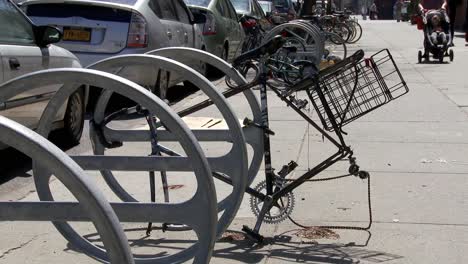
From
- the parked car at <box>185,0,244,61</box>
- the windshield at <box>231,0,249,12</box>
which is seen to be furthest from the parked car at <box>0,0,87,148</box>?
the windshield at <box>231,0,249,12</box>

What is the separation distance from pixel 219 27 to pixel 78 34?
5393mm

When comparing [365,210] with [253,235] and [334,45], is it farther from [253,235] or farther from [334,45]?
[334,45]

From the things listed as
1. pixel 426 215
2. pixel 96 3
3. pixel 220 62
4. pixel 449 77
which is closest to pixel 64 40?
pixel 96 3

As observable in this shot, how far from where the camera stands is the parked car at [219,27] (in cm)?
1517

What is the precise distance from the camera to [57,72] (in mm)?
3527

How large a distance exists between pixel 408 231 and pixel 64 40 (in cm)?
622

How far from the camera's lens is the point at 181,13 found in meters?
13.1

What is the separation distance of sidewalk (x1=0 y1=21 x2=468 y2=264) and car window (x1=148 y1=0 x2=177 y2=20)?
250 centimetres

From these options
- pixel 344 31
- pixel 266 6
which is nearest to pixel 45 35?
pixel 344 31

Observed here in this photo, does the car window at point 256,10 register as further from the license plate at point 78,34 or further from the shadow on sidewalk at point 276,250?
the shadow on sidewalk at point 276,250

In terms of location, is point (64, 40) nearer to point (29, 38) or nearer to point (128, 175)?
point (29, 38)

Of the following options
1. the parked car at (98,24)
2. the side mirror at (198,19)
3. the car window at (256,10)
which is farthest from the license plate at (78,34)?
the car window at (256,10)

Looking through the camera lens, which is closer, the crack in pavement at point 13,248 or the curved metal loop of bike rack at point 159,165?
the curved metal loop of bike rack at point 159,165

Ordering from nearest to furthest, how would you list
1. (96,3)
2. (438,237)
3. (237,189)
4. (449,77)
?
(237,189)
(438,237)
(96,3)
(449,77)
